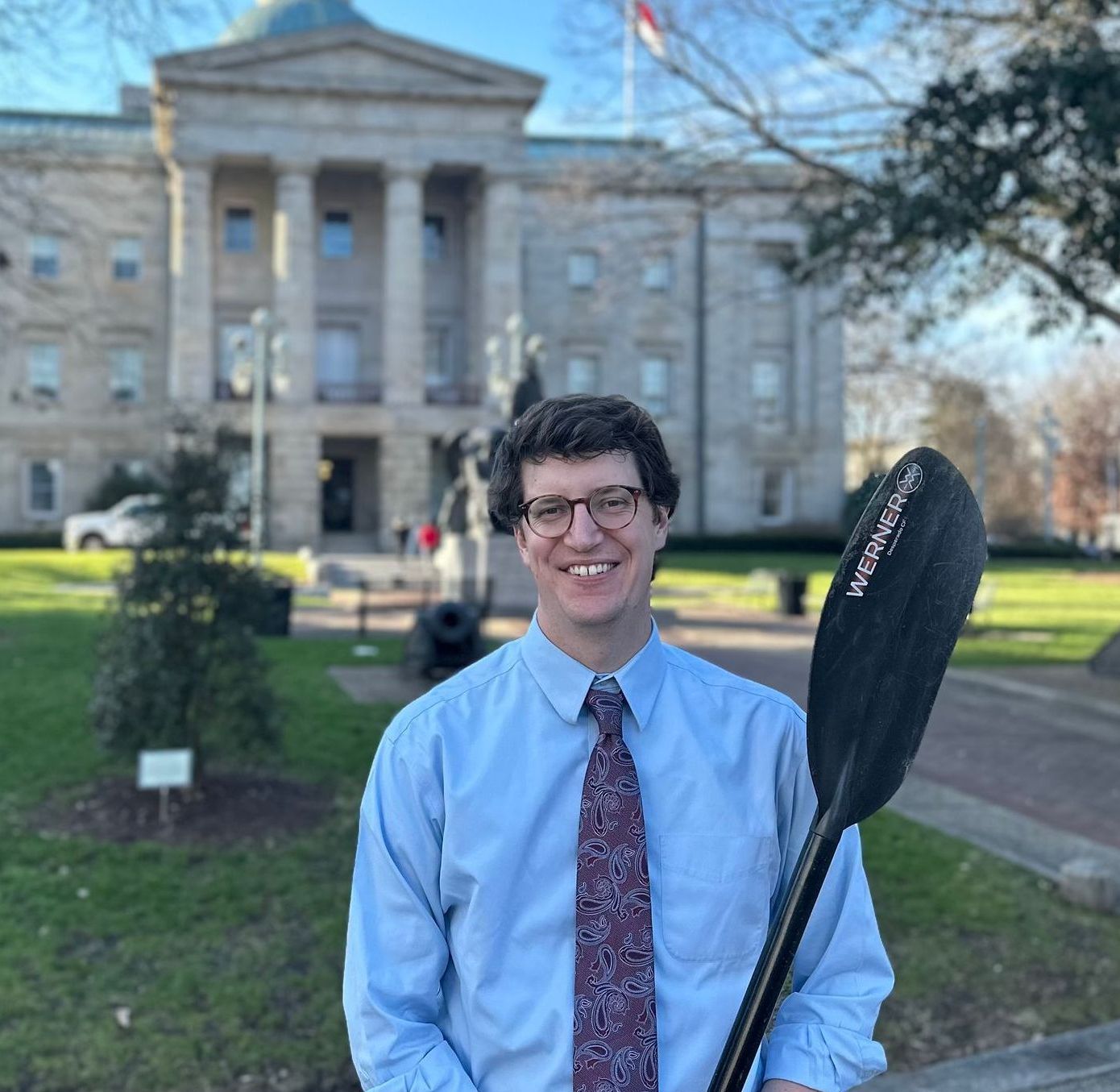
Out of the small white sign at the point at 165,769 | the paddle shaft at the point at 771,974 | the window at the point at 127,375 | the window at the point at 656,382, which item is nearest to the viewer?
the paddle shaft at the point at 771,974

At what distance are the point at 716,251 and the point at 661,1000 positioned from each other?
51.5 m

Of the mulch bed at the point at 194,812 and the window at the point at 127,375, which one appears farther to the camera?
the window at the point at 127,375

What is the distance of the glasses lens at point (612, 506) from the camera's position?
6.97 feet

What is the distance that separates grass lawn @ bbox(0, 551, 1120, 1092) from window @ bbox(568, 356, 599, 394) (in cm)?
4336

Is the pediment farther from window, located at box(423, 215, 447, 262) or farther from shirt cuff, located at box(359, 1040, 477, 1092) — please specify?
shirt cuff, located at box(359, 1040, 477, 1092)

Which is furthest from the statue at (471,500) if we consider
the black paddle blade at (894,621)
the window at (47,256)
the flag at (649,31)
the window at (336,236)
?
the window at (47,256)

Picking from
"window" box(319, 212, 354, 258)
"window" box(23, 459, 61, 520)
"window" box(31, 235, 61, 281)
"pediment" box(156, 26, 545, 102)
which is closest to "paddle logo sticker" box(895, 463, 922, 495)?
"pediment" box(156, 26, 545, 102)

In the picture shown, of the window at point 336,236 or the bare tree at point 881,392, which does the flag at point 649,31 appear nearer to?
the bare tree at point 881,392

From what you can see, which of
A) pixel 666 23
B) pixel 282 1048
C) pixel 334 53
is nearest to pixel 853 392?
pixel 334 53

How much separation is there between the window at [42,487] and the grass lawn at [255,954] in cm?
4265

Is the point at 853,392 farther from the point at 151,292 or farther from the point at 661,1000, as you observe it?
the point at 661,1000

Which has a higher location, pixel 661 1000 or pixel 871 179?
pixel 871 179

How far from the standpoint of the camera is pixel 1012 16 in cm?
1298

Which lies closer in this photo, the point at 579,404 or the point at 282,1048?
the point at 579,404
